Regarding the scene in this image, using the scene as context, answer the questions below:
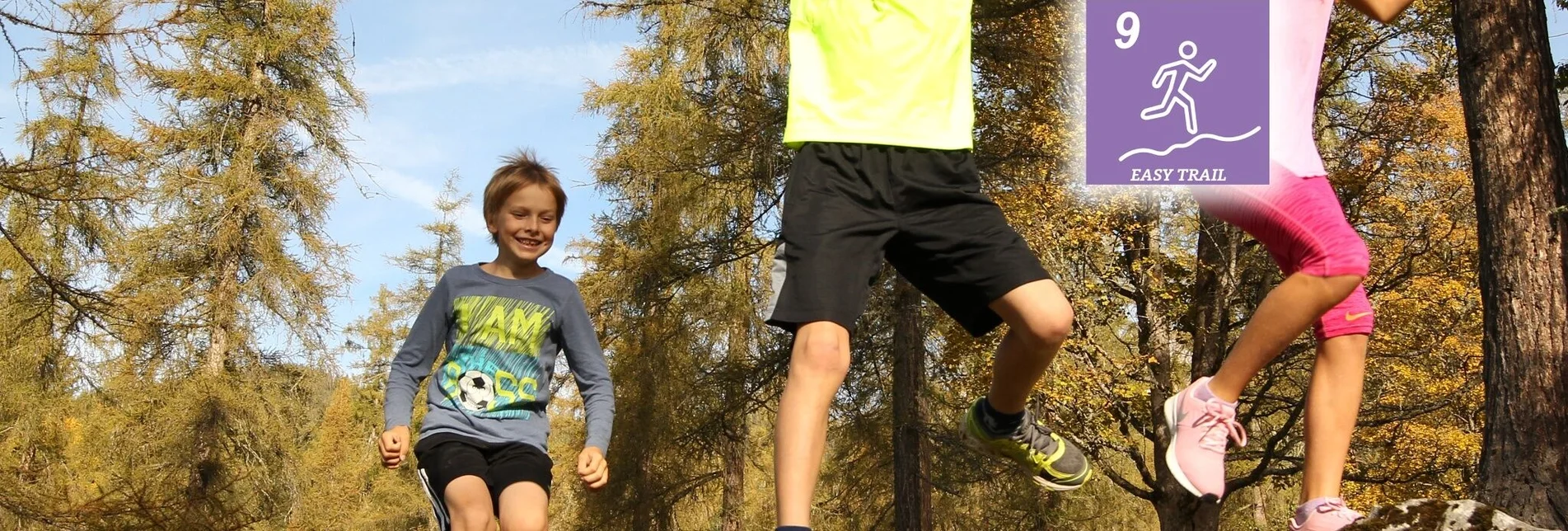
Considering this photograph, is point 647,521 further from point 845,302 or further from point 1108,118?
point 845,302

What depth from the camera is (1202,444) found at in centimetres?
322

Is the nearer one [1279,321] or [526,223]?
[1279,321]

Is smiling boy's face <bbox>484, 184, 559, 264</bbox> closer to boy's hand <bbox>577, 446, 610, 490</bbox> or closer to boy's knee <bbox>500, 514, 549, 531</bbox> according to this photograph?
boy's hand <bbox>577, 446, 610, 490</bbox>

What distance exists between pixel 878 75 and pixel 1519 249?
525 cm

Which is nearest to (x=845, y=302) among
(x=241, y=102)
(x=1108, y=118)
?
(x=1108, y=118)

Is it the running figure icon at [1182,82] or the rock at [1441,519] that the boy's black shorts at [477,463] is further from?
the running figure icon at [1182,82]

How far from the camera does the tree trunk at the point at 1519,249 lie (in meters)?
6.29

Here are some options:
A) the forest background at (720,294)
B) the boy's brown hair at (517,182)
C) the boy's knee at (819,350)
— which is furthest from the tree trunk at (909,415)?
the boy's knee at (819,350)

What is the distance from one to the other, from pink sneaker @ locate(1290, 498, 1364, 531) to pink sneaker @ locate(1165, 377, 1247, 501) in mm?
227

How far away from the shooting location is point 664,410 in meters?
18.0

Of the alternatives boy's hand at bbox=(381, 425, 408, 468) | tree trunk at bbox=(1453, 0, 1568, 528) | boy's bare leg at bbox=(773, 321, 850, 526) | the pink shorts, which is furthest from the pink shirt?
tree trunk at bbox=(1453, 0, 1568, 528)

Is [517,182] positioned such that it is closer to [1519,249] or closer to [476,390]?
[476,390]

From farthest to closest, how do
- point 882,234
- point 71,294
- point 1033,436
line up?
point 71,294
point 1033,436
point 882,234

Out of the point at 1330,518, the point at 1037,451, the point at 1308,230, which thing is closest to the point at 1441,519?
the point at 1330,518
